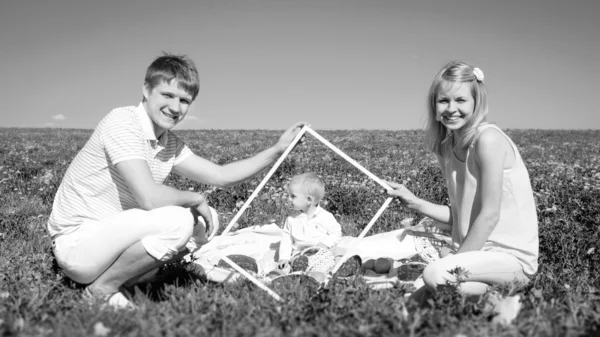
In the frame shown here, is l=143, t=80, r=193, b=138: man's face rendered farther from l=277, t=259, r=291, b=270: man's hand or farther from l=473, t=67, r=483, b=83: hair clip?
l=473, t=67, r=483, b=83: hair clip

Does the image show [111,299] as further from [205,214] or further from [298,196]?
[298,196]

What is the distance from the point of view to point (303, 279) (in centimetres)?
448

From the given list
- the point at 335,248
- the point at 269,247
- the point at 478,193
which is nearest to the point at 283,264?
the point at 335,248

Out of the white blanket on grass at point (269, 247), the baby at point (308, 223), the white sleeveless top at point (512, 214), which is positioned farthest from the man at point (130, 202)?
the white sleeveless top at point (512, 214)

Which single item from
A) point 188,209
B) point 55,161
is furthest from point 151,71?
point 55,161

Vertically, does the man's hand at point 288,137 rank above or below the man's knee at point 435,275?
above

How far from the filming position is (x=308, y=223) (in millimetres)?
5945

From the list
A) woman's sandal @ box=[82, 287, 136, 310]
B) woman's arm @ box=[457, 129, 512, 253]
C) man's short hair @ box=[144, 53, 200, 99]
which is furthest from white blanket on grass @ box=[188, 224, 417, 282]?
man's short hair @ box=[144, 53, 200, 99]

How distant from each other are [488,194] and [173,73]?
9.49ft

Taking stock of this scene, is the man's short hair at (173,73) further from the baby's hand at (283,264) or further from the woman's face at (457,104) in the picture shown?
the woman's face at (457,104)

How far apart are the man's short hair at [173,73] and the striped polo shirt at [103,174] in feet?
0.96

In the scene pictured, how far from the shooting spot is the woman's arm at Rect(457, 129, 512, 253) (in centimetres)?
418

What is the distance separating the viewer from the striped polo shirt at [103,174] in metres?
4.31

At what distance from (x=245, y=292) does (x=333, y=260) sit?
4.34 feet
